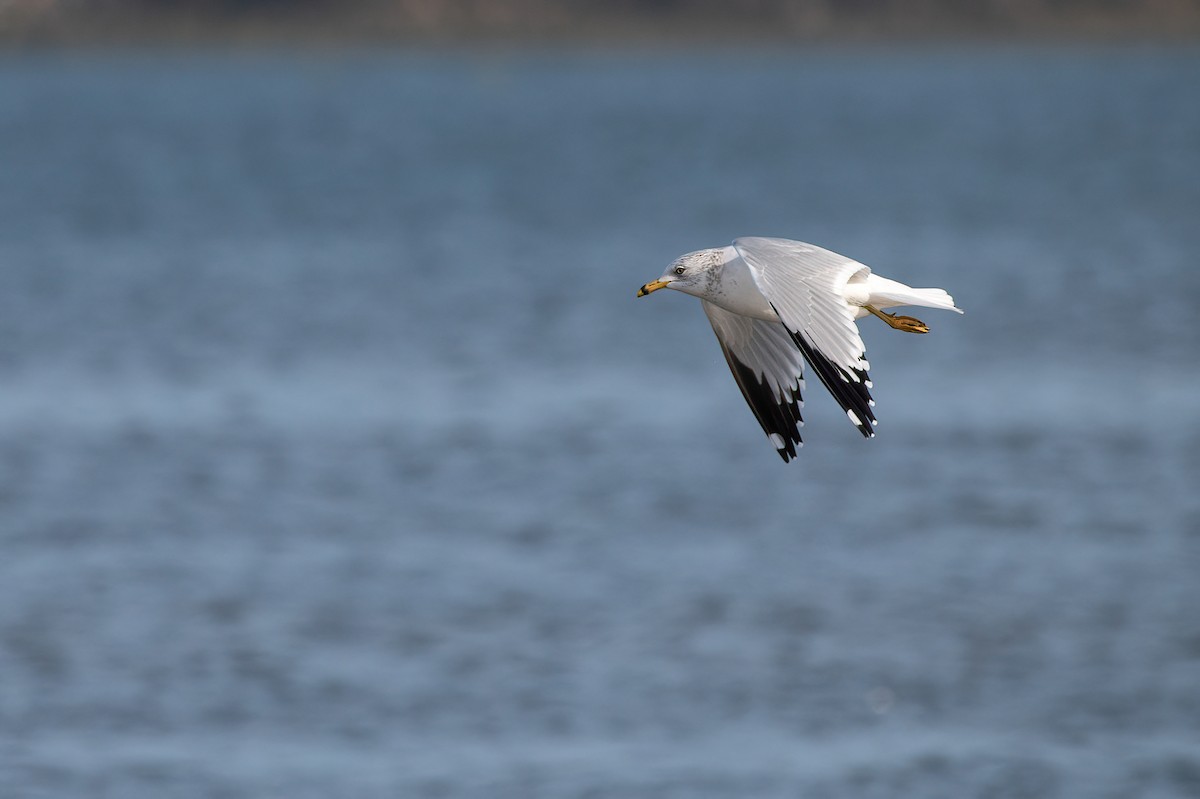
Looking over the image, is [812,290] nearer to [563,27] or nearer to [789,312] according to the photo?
[789,312]

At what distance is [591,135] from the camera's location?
68750 millimetres

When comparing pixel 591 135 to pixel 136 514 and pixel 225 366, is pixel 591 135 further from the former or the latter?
pixel 136 514

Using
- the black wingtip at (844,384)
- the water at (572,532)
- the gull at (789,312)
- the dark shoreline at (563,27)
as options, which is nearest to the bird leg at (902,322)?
the gull at (789,312)

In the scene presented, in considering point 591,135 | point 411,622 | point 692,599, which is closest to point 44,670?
point 411,622

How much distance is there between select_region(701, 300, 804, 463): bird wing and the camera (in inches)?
268

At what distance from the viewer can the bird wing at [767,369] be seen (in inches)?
268

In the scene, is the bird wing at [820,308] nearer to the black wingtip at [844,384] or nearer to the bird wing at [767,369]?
the black wingtip at [844,384]

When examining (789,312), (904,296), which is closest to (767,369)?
(904,296)

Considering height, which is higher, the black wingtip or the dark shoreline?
the dark shoreline

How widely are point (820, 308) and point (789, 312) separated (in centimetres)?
17

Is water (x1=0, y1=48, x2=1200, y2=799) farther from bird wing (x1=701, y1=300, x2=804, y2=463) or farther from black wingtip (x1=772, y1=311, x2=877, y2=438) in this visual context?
black wingtip (x1=772, y1=311, x2=877, y2=438)

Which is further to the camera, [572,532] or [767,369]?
[572,532]

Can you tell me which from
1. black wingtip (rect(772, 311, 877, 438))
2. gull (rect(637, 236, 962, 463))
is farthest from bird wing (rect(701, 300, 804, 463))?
black wingtip (rect(772, 311, 877, 438))

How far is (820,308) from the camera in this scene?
19.6 feet
